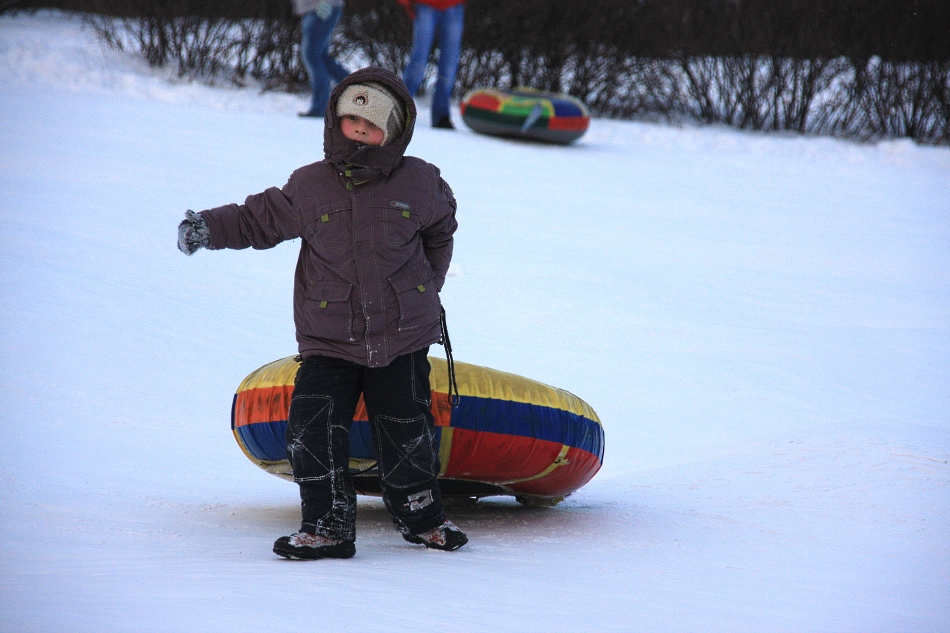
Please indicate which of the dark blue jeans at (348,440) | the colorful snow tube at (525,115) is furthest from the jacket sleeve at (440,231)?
the colorful snow tube at (525,115)

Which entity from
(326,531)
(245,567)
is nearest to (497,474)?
(326,531)

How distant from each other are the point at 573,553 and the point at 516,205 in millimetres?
4774

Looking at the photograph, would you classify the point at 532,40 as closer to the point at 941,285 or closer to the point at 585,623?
the point at 941,285

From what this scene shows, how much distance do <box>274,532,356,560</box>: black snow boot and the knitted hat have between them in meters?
0.97

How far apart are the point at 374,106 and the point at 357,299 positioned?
18.9 inches

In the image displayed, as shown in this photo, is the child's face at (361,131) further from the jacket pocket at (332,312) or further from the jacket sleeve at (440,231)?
the jacket pocket at (332,312)

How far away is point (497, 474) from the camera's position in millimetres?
2691

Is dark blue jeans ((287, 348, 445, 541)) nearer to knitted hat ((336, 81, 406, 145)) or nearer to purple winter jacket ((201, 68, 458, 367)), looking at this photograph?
purple winter jacket ((201, 68, 458, 367))

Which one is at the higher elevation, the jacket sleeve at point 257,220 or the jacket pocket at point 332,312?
the jacket sleeve at point 257,220

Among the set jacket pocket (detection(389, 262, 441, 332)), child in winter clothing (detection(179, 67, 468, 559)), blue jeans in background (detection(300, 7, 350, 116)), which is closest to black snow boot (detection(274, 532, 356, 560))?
child in winter clothing (detection(179, 67, 468, 559))

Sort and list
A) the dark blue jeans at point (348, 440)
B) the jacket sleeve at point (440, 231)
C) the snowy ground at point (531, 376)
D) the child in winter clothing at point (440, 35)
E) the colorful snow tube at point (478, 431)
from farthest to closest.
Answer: the child in winter clothing at point (440, 35) < the colorful snow tube at point (478, 431) < the jacket sleeve at point (440, 231) < the dark blue jeans at point (348, 440) < the snowy ground at point (531, 376)

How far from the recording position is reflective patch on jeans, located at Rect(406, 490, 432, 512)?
2.41m

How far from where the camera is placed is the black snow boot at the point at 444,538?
2387 millimetres

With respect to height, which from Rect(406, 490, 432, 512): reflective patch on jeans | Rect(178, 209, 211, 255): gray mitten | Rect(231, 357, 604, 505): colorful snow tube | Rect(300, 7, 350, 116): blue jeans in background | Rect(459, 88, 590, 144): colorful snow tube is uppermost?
Rect(300, 7, 350, 116): blue jeans in background
